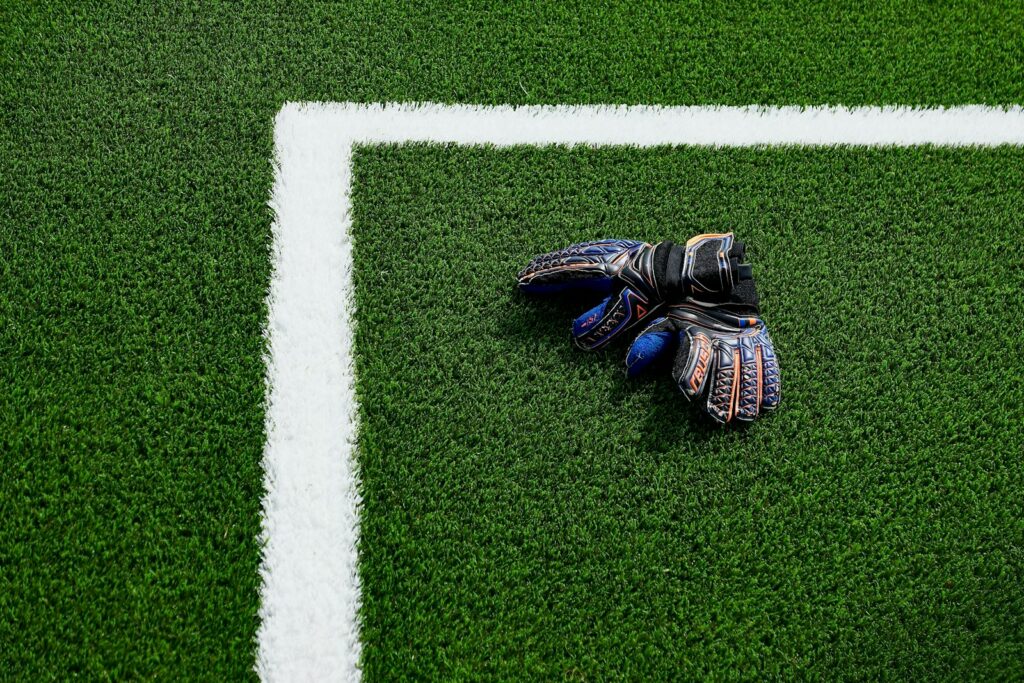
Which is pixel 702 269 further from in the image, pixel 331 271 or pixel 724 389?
pixel 331 271

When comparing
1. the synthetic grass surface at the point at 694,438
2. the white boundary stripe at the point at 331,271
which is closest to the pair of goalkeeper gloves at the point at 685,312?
the synthetic grass surface at the point at 694,438

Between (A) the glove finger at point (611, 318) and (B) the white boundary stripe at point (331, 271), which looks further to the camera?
(A) the glove finger at point (611, 318)

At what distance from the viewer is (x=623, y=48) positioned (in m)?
3.23

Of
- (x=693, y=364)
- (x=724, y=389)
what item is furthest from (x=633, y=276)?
(x=724, y=389)

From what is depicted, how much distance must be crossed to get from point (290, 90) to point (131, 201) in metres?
0.69

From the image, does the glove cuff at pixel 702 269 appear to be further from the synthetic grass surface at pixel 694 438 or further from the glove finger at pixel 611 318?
the synthetic grass surface at pixel 694 438

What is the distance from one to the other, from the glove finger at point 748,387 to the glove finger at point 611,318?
338 mm

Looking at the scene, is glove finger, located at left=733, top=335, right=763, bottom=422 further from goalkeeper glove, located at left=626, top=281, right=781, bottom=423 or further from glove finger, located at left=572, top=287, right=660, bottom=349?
glove finger, located at left=572, top=287, right=660, bottom=349

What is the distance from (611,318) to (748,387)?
467 millimetres

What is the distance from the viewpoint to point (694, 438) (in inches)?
102

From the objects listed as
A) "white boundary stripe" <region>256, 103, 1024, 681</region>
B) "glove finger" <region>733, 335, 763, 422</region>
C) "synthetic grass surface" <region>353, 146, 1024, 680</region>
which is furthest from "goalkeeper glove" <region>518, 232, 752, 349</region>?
"white boundary stripe" <region>256, 103, 1024, 681</region>

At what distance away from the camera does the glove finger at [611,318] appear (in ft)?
8.61

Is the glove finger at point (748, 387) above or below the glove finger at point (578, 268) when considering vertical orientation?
below

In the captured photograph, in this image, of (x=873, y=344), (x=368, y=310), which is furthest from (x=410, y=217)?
(x=873, y=344)
